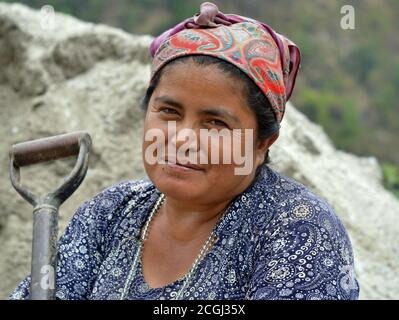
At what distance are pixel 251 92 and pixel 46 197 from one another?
666mm

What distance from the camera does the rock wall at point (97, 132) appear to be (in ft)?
12.2

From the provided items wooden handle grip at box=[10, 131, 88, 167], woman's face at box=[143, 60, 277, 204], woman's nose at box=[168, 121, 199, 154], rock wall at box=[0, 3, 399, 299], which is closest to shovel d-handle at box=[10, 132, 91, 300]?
wooden handle grip at box=[10, 131, 88, 167]

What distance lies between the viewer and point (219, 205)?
212 cm

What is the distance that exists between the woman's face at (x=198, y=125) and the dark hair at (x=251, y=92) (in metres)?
0.01

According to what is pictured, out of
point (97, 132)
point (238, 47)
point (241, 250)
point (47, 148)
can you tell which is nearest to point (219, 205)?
point (241, 250)

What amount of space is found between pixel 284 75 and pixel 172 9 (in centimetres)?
2496

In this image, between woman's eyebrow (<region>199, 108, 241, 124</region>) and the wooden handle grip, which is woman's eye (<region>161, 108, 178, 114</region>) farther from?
the wooden handle grip

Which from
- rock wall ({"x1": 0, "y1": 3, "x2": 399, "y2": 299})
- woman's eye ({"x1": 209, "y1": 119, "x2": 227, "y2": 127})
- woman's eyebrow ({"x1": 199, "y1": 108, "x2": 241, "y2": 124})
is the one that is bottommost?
woman's eye ({"x1": 209, "y1": 119, "x2": 227, "y2": 127})

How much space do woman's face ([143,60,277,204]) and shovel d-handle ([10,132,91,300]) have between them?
11.0 inches

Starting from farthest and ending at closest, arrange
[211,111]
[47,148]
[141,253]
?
1. [47,148]
2. [141,253]
3. [211,111]

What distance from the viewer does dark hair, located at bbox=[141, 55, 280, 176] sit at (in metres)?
1.93

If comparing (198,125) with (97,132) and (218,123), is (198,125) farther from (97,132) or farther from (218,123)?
(97,132)

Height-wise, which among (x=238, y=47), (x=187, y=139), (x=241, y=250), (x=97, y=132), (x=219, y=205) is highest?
(x=97, y=132)

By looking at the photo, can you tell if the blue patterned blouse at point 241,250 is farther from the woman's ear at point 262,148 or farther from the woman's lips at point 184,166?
the woman's lips at point 184,166
